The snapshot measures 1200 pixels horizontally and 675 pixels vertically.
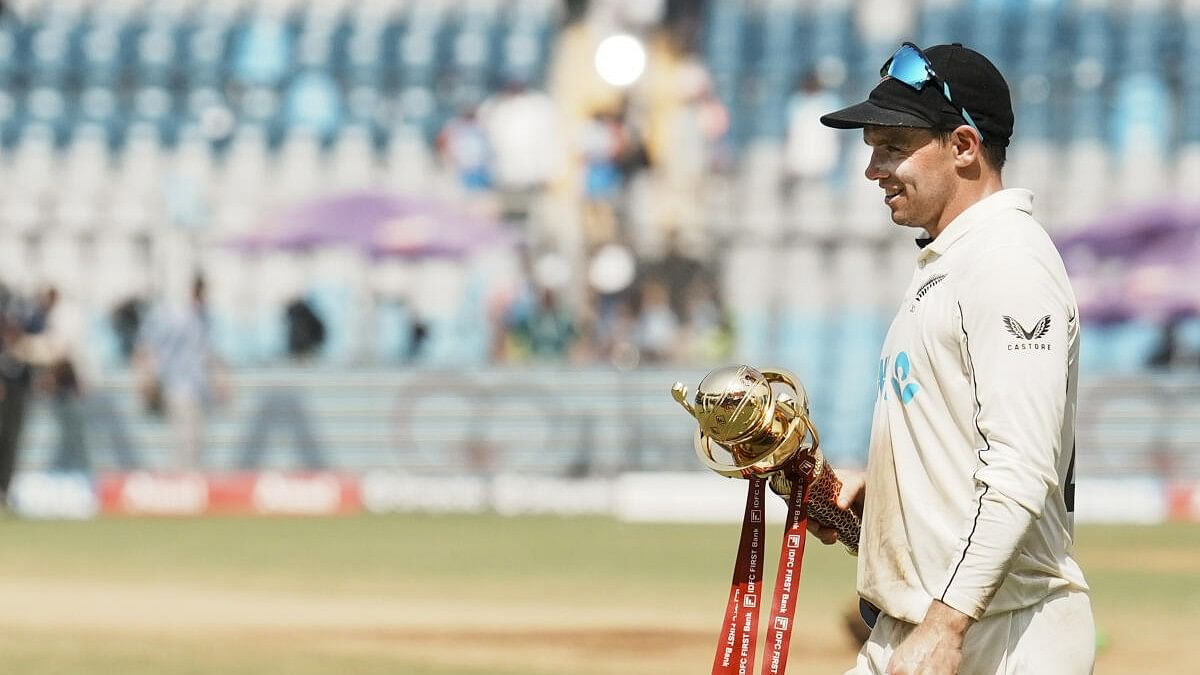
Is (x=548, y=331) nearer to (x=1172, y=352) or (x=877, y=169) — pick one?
(x=1172, y=352)

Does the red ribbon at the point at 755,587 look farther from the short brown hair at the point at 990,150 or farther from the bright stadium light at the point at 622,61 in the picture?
the bright stadium light at the point at 622,61

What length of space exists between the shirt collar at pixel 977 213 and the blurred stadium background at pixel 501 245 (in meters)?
13.3

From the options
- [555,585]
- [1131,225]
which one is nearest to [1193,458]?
[1131,225]

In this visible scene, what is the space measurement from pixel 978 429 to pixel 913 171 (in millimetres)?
523

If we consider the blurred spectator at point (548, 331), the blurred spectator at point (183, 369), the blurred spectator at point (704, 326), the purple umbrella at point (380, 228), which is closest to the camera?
the blurred spectator at point (183, 369)

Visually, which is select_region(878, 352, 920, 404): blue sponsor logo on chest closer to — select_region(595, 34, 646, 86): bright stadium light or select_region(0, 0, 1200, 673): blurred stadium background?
select_region(0, 0, 1200, 673): blurred stadium background

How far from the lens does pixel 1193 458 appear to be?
66.4 feet

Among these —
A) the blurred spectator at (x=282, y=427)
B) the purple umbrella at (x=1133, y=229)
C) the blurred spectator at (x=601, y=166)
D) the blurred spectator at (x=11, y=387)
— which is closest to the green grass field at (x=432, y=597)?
the blurred spectator at (x=11, y=387)

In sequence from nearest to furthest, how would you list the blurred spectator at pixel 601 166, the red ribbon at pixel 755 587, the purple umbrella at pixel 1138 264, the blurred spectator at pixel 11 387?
the red ribbon at pixel 755 587, the blurred spectator at pixel 11 387, the purple umbrella at pixel 1138 264, the blurred spectator at pixel 601 166

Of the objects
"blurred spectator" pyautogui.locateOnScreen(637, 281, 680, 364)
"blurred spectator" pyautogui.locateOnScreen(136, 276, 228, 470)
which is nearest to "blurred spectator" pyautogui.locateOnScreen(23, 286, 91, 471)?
"blurred spectator" pyautogui.locateOnScreen(136, 276, 228, 470)

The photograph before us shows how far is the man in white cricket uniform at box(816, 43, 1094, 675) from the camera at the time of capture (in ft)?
11.4

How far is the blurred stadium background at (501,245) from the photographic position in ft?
66.1

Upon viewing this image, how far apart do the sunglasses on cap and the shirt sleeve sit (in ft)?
1.12

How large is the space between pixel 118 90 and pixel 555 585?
41.8ft
